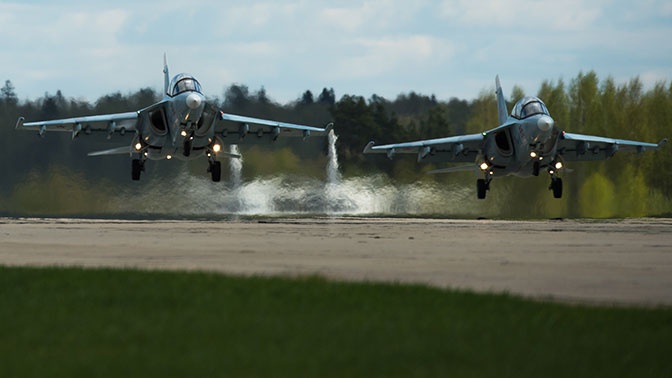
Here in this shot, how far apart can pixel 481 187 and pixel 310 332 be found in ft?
123

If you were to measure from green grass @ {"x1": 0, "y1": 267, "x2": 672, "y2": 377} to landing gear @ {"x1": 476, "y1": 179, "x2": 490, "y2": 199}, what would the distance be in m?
33.3

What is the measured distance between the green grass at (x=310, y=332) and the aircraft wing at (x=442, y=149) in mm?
35122

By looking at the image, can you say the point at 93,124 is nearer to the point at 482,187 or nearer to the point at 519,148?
the point at 482,187

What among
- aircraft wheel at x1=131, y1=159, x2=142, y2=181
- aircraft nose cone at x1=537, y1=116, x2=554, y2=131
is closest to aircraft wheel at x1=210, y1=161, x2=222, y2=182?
aircraft wheel at x1=131, y1=159, x2=142, y2=181

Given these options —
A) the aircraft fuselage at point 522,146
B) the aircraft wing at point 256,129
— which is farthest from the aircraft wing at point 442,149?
the aircraft wing at point 256,129

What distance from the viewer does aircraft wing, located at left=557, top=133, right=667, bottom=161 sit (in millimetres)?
49188

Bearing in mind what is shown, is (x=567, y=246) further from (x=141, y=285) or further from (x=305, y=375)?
(x=305, y=375)

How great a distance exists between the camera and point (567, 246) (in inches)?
894

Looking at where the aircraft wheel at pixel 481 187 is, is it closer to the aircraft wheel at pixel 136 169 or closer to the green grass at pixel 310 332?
the aircraft wheel at pixel 136 169

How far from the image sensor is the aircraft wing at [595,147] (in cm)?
4919

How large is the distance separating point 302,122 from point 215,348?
43.0 metres

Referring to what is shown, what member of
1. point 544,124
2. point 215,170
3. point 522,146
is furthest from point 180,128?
point 522,146

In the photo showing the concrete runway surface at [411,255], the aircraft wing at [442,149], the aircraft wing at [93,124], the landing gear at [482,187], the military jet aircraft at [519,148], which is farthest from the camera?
the aircraft wing at [442,149]

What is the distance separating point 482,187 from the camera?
46.4 m
